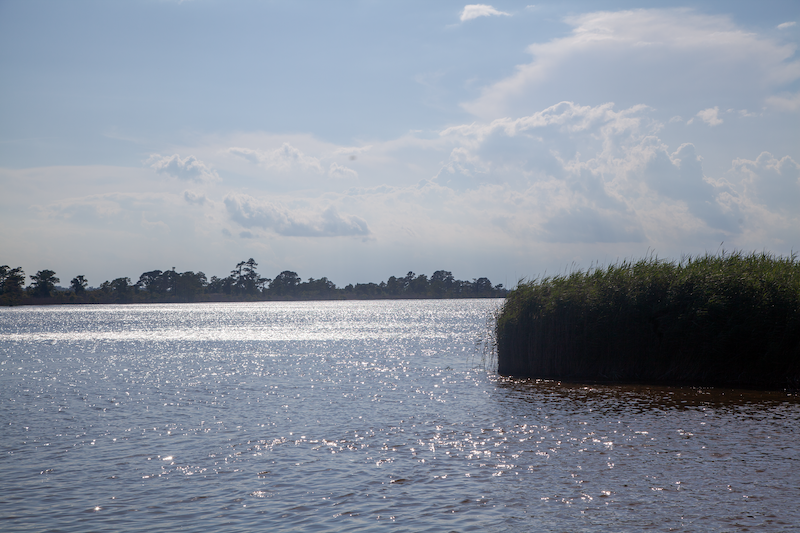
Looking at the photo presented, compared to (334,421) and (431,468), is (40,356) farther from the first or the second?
(431,468)

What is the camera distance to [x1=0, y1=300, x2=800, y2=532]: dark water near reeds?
486 inches

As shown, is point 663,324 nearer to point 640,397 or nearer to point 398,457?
point 640,397

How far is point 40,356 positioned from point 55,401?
2987 cm

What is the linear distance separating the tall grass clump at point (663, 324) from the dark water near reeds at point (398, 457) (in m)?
2.17

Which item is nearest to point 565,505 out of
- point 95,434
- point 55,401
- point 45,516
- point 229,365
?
point 45,516

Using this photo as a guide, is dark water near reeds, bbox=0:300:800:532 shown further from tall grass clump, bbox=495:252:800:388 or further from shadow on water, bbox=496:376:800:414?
tall grass clump, bbox=495:252:800:388

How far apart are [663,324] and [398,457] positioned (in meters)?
19.6

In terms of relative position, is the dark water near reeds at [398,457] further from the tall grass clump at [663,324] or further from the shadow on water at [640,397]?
the tall grass clump at [663,324]

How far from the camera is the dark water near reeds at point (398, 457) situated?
40.5 feet

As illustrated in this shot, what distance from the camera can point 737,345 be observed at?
2959cm

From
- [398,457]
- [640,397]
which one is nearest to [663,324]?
[640,397]

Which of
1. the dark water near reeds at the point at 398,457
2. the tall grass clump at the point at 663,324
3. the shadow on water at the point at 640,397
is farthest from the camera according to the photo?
the tall grass clump at the point at 663,324

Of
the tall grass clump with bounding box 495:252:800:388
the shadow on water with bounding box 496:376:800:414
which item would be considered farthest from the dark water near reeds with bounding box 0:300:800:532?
the tall grass clump with bounding box 495:252:800:388

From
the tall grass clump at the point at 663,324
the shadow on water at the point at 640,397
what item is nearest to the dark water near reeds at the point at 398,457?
the shadow on water at the point at 640,397
